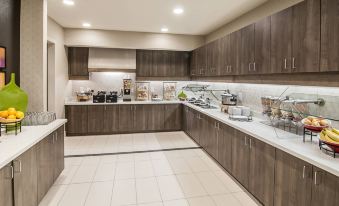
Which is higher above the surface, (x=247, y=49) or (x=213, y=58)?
(x=213, y=58)

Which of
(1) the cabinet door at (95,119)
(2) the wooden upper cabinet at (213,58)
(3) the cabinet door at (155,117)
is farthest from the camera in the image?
(3) the cabinet door at (155,117)

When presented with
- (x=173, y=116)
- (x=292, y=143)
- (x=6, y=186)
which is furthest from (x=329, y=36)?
(x=173, y=116)

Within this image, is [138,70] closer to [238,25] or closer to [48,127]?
[238,25]

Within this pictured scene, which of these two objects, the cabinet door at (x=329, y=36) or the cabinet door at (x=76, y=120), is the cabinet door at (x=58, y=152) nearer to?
the cabinet door at (x=76, y=120)

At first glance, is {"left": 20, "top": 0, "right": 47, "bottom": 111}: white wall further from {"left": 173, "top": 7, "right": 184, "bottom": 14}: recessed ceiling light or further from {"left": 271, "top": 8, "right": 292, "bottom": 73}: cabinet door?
{"left": 271, "top": 8, "right": 292, "bottom": 73}: cabinet door

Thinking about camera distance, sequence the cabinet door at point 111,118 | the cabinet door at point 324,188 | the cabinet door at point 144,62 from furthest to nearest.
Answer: the cabinet door at point 144,62 < the cabinet door at point 111,118 < the cabinet door at point 324,188

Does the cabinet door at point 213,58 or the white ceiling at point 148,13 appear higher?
the white ceiling at point 148,13

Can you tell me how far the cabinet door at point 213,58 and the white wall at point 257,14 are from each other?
1.88 ft

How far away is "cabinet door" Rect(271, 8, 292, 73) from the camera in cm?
249

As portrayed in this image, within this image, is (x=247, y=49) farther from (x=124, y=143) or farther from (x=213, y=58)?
(x=124, y=143)

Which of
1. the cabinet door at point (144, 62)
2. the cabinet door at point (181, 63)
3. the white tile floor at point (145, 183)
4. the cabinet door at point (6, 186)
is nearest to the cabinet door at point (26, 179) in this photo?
the cabinet door at point (6, 186)

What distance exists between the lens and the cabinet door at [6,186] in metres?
1.65

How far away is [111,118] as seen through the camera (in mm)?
5777

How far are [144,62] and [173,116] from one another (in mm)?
1801
